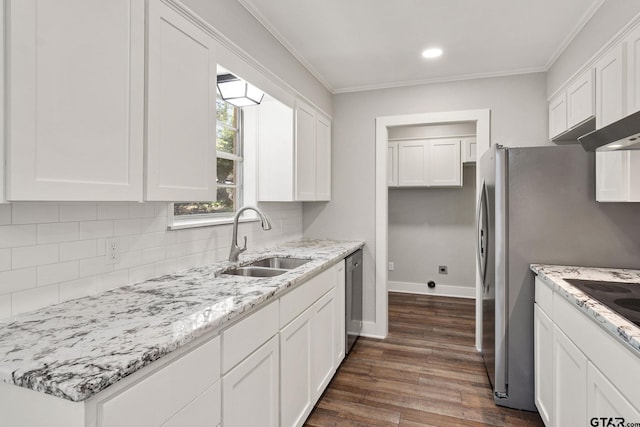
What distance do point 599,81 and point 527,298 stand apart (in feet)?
4.51

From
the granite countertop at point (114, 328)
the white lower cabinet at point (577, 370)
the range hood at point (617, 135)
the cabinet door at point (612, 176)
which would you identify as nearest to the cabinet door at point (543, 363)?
the white lower cabinet at point (577, 370)

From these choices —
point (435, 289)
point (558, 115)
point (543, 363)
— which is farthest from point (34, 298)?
point (435, 289)

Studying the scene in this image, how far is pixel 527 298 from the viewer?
2.20m

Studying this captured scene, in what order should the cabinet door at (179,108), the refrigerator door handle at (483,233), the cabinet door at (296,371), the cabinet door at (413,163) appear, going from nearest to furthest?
the cabinet door at (179,108)
the cabinet door at (296,371)
the refrigerator door handle at (483,233)
the cabinet door at (413,163)

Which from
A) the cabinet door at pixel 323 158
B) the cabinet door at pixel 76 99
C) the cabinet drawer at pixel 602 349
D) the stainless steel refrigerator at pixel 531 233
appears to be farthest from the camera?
the cabinet door at pixel 323 158

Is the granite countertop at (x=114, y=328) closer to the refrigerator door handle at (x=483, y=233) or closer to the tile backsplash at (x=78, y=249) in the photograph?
the tile backsplash at (x=78, y=249)

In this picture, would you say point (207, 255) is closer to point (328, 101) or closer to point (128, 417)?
point (128, 417)

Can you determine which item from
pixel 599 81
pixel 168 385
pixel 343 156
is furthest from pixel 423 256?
pixel 168 385

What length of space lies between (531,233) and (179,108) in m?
2.13

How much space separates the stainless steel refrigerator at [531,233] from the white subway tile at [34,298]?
2332 mm

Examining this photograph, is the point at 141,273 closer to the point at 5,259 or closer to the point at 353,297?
the point at 5,259

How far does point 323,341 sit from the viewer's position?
2281mm

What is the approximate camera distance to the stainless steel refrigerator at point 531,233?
206cm

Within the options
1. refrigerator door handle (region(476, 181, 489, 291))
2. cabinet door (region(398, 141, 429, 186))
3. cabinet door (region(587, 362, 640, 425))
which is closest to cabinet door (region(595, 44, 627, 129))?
refrigerator door handle (region(476, 181, 489, 291))
